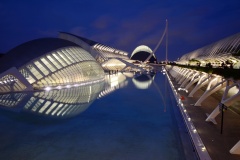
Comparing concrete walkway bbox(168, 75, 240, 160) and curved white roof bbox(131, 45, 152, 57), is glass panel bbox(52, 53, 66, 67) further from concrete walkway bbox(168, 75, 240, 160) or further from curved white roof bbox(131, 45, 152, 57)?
curved white roof bbox(131, 45, 152, 57)

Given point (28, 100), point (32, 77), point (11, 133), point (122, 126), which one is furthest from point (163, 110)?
point (32, 77)

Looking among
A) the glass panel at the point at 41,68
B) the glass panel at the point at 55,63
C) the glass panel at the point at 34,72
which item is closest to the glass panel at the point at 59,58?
the glass panel at the point at 55,63

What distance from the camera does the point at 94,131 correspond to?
9.56m

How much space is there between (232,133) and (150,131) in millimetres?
3175

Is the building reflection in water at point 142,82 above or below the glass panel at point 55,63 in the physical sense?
below

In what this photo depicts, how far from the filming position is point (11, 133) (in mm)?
9523

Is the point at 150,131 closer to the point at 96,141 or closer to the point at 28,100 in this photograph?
the point at 96,141

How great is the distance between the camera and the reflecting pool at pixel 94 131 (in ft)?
23.8

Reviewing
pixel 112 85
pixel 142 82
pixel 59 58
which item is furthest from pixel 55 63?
pixel 142 82

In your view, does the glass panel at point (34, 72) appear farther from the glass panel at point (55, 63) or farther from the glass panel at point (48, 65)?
the glass panel at point (55, 63)

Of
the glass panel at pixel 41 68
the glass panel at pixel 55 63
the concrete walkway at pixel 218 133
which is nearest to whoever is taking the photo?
the concrete walkway at pixel 218 133

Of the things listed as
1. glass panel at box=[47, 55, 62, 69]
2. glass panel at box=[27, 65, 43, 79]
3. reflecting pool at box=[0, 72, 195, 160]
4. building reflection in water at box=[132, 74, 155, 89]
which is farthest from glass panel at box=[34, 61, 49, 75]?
building reflection in water at box=[132, 74, 155, 89]

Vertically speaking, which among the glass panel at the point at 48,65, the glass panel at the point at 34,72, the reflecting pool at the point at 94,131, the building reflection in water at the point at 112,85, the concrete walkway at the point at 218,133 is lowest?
the reflecting pool at the point at 94,131

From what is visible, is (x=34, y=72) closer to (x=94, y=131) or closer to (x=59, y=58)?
(x=59, y=58)
